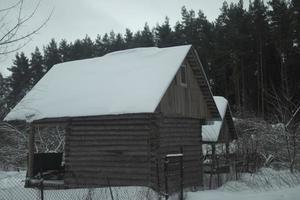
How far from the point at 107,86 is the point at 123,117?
119 inches

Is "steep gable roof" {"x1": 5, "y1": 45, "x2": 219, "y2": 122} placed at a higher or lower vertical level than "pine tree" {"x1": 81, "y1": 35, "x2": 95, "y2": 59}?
lower

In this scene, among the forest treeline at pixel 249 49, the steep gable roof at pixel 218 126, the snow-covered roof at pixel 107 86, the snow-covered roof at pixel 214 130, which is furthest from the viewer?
the forest treeline at pixel 249 49

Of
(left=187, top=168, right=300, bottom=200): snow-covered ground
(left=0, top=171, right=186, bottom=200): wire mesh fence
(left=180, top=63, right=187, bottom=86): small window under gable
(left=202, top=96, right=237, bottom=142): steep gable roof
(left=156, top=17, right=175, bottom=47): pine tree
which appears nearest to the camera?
(left=187, top=168, right=300, bottom=200): snow-covered ground

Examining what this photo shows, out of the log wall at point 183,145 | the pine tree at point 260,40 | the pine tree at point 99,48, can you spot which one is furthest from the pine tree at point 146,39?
the log wall at point 183,145

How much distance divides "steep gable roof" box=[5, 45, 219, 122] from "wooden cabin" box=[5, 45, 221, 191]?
1.7 inches

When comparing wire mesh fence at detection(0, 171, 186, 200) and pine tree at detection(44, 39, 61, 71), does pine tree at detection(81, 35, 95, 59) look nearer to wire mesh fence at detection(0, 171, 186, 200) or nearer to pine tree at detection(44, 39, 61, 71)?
pine tree at detection(44, 39, 61, 71)

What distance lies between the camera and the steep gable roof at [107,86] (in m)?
18.0

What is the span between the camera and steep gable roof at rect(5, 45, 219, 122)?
1795 centimetres

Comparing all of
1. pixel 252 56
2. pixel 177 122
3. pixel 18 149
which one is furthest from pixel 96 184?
pixel 252 56

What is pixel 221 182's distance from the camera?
71.1ft

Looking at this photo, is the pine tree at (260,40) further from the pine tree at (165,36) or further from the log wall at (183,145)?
the log wall at (183,145)

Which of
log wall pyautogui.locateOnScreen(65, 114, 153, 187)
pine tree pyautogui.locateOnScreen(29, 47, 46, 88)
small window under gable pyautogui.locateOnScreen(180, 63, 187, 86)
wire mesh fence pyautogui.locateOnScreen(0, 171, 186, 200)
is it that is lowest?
wire mesh fence pyautogui.locateOnScreen(0, 171, 186, 200)

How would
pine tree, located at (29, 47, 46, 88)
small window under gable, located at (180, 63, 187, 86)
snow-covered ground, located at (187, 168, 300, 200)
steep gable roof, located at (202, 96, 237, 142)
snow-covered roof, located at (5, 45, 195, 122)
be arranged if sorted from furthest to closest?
pine tree, located at (29, 47, 46, 88) < steep gable roof, located at (202, 96, 237, 142) < small window under gable, located at (180, 63, 187, 86) < snow-covered roof, located at (5, 45, 195, 122) < snow-covered ground, located at (187, 168, 300, 200)

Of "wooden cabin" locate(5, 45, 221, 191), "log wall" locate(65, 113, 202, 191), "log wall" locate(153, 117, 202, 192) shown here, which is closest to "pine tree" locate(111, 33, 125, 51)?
"wooden cabin" locate(5, 45, 221, 191)
